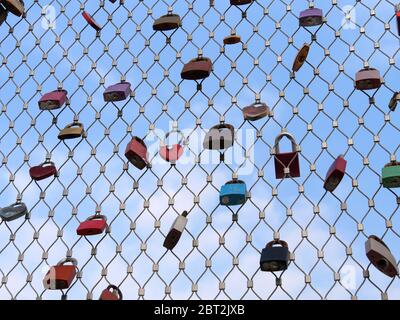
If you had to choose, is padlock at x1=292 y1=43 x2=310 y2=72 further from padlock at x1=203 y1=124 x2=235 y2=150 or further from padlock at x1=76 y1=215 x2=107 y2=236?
padlock at x1=76 y1=215 x2=107 y2=236

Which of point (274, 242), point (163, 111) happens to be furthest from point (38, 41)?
point (274, 242)

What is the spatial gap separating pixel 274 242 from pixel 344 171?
584 mm

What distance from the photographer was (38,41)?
5148 millimetres

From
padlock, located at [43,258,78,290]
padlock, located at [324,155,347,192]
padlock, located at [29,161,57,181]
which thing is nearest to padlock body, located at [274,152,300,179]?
padlock, located at [324,155,347,192]

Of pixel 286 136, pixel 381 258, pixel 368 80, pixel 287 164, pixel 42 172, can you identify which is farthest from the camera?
pixel 42 172

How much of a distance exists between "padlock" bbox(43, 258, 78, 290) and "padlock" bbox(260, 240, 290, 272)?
44.1 inches

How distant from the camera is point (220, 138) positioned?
4.02 meters

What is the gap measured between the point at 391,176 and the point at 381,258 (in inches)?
20.7

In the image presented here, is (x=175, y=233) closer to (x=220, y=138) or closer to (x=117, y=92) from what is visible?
(x=220, y=138)

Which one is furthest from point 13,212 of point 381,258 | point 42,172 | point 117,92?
point 381,258

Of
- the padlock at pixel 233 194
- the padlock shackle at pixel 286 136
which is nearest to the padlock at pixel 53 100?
the padlock at pixel 233 194

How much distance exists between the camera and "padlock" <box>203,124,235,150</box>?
13.2 feet

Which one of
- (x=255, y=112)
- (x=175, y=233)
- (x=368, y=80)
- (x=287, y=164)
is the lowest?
(x=175, y=233)
